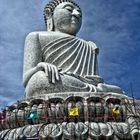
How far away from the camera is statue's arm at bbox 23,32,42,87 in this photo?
36.3 feet

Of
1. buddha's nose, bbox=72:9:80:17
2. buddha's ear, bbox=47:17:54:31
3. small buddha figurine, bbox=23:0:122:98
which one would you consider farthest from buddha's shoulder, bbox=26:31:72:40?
buddha's nose, bbox=72:9:80:17

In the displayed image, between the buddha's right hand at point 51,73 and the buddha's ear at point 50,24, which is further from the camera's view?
the buddha's ear at point 50,24

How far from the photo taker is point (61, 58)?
11492 millimetres

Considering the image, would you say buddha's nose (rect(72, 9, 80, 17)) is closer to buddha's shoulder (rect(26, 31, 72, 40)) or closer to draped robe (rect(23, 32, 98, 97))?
draped robe (rect(23, 32, 98, 97))

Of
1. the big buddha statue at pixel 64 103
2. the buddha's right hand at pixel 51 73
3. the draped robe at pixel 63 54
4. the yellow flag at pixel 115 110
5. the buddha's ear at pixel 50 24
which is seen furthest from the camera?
the buddha's ear at pixel 50 24

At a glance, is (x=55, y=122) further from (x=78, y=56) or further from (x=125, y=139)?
(x=78, y=56)

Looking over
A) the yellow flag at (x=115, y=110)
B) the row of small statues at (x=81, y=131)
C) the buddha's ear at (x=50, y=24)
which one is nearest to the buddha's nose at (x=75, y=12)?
the buddha's ear at (x=50, y=24)

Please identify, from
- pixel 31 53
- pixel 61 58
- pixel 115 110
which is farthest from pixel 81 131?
pixel 31 53

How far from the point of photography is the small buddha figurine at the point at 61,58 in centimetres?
980

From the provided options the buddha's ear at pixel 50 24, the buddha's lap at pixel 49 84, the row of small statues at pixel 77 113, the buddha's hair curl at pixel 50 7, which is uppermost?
the buddha's hair curl at pixel 50 7

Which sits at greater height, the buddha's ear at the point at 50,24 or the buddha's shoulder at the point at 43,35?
the buddha's ear at the point at 50,24

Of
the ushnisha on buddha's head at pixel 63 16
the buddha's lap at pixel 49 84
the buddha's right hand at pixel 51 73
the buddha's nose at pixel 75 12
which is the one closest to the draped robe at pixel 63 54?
the buddha's lap at pixel 49 84

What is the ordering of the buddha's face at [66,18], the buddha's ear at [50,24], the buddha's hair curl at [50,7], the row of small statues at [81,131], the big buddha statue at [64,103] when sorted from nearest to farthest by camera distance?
the row of small statues at [81,131] → the big buddha statue at [64,103] → the buddha's face at [66,18] → the buddha's ear at [50,24] → the buddha's hair curl at [50,7]

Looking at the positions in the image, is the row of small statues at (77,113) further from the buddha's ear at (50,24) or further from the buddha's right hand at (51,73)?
the buddha's ear at (50,24)
